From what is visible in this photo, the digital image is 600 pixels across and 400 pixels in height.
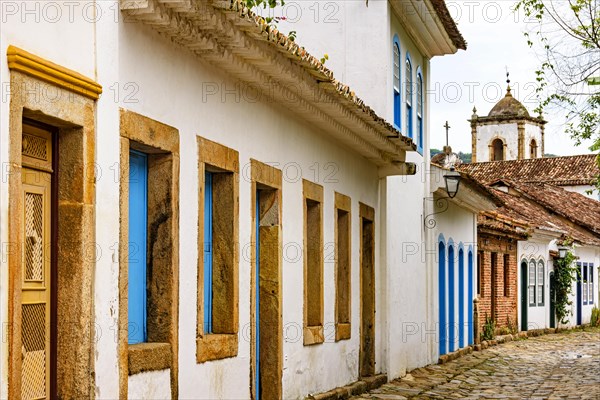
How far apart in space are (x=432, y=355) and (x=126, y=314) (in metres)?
13.8

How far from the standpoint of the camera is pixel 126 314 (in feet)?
24.1

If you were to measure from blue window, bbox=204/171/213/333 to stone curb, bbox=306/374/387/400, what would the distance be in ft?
8.96

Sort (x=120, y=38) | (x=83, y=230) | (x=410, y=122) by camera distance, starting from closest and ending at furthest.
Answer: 1. (x=83, y=230)
2. (x=120, y=38)
3. (x=410, y=122)

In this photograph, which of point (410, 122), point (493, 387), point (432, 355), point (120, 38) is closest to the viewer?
point (120, 38)

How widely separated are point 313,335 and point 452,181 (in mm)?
7607

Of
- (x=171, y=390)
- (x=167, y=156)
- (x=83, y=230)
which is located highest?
(x=167, y=156)

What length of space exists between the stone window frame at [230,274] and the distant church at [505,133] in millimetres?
70238

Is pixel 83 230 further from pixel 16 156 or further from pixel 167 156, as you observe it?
pixel 167 156

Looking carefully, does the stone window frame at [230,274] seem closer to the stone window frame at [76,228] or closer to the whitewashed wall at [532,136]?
the stone window frame at [76,228]

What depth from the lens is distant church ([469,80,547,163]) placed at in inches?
3125

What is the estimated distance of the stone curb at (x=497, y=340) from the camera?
2200 cm

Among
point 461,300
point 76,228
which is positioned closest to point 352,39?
point 461,300

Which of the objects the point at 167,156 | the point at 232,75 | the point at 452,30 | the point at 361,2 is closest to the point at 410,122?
the point at 452,30

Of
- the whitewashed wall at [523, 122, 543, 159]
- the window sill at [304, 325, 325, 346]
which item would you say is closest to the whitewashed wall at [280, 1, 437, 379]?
the window sill at [304, 325, 325, 346]
